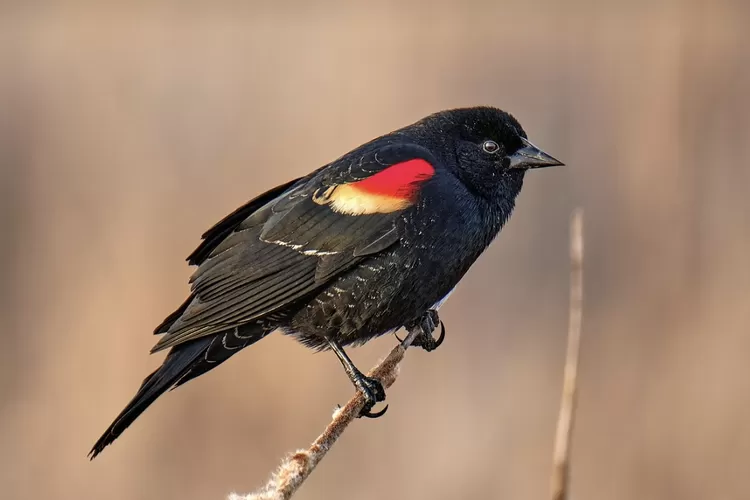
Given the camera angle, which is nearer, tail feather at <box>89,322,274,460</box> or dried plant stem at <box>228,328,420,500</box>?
dried plant stem at <box>228,328,420,500</box>

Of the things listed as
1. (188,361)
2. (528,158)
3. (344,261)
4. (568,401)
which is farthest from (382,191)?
(568,401)

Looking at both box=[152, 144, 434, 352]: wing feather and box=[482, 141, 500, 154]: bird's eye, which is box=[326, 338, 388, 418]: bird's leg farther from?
box=[482, 141, 500, 154]: bird's eye

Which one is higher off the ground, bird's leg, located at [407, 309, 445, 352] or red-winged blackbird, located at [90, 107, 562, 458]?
red-winged blackbird, located at [90, 107, 562, 458]

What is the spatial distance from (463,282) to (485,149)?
1.92 meters

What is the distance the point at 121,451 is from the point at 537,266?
7.73 feet

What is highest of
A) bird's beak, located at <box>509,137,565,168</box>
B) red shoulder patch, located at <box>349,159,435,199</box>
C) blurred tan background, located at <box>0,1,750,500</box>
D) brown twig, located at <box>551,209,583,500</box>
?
brown twig, located at <box>551,209,583,500</box>

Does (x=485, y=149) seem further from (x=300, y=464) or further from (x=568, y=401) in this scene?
(x=568, y=401)

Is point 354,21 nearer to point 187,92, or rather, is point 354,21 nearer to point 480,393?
point 187,92

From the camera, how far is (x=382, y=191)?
10.4 feet

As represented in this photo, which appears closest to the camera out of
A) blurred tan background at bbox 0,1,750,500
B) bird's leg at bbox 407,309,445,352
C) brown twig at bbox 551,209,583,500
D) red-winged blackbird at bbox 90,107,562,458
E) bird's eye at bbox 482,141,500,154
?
brown twig at bbox 551,209,583,500

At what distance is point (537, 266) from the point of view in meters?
5.27

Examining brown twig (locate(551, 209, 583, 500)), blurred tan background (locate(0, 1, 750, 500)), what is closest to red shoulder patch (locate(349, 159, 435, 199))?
brown twig (locate(551, 209, 583, 500))

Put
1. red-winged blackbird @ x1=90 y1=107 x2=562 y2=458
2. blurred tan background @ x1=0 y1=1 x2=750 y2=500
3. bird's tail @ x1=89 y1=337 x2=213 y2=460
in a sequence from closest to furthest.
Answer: bird's tail @ x1=89 y1=337 x2=213 y2=460 < red-winged blackbird @ x1=90 y1=107 x2=562 y2=458 < blurred tan background @ x1=0 y1=1 x2=750 y2=500

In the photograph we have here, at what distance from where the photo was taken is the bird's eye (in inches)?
135
